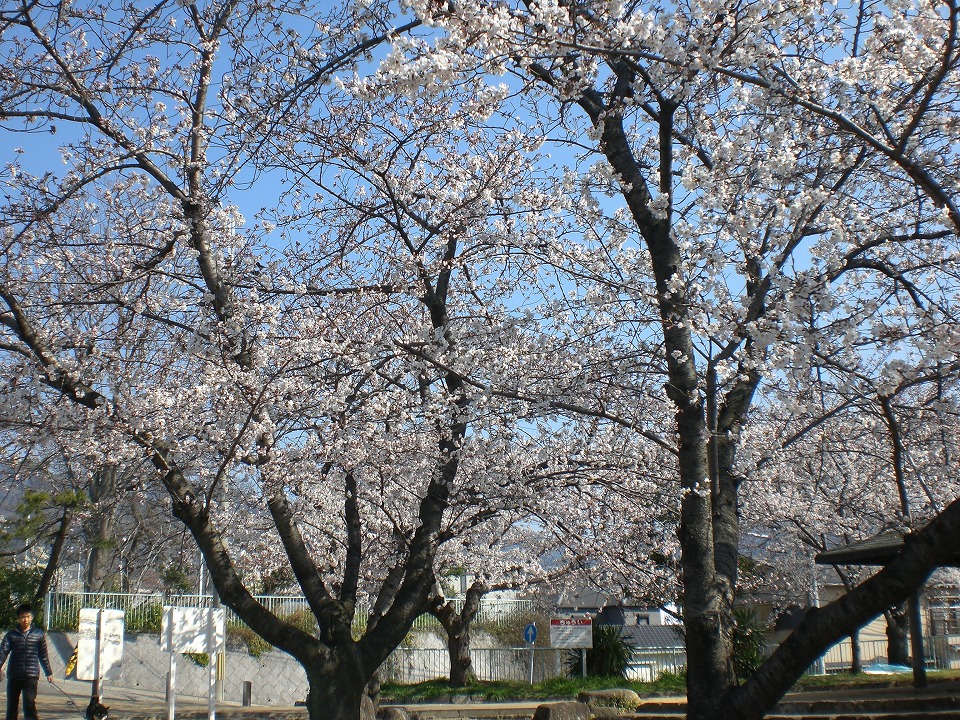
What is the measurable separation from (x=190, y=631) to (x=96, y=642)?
1233 millimetres

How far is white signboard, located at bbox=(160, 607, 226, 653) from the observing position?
397 inches

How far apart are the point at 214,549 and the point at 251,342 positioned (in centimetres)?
188

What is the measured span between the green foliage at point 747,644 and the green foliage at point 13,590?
1389 centimetres

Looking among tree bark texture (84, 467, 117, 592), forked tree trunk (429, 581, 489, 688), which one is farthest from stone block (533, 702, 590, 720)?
tree bark texture (84, 467, 117, 592)

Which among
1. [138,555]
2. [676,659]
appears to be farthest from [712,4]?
[138,555]

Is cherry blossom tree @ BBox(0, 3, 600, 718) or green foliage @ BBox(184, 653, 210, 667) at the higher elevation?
cherry blossom tree @ BBox(0, 3, 600, 718)

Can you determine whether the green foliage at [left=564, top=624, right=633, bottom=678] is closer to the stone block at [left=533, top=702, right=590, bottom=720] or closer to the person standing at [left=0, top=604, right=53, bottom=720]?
the stone block at [left=533, top=702, right=590, bottom=720]

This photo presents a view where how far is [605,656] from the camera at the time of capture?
21.0 meters

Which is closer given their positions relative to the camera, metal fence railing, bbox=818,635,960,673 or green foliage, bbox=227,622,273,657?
green foliage, bbox=227,622,273,657

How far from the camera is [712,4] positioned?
517cm

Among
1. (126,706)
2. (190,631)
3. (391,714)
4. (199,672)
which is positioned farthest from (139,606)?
(190,631)

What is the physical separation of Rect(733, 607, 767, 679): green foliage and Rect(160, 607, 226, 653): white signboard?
9029mm

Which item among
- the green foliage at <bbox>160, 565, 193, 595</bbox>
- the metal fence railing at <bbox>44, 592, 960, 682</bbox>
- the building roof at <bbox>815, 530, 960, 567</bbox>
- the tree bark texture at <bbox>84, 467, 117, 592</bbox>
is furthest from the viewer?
the green foliage at <bbox>160, 565, 193, 595</bbox>

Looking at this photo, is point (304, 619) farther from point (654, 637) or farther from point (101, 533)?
point (654, 637)
